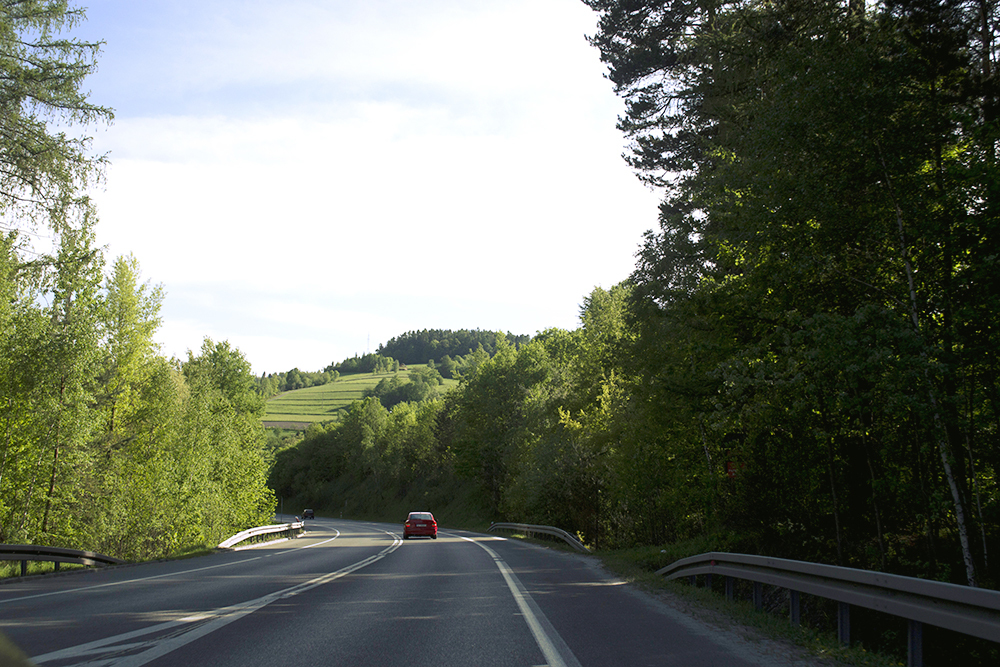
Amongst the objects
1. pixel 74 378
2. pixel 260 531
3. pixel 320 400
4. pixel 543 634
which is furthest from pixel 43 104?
pixel 320 400

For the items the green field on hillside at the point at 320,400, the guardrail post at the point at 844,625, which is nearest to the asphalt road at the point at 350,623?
the guardrail post at the point at 844,625

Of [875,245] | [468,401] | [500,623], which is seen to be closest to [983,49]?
[875,245]

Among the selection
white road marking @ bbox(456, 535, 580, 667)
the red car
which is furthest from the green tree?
the red car

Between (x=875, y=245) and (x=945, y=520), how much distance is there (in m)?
5.69

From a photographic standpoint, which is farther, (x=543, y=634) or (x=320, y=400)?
(x=320, y=400)

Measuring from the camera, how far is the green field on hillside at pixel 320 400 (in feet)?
504

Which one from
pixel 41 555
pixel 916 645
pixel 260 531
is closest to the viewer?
pixel 916 645

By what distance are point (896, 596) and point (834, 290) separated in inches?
298

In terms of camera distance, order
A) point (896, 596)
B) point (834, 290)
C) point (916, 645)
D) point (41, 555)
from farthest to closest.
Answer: point (41, 555) → point (834, 290) → point (896, 596) → point (916, 645)

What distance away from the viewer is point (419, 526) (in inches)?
1390

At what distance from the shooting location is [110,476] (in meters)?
23.0

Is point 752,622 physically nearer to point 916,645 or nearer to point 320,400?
point 916,645

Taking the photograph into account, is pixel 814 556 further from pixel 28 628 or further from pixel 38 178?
pixel 38 178

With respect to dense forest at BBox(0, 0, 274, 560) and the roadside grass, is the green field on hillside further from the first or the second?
the roadside grass
